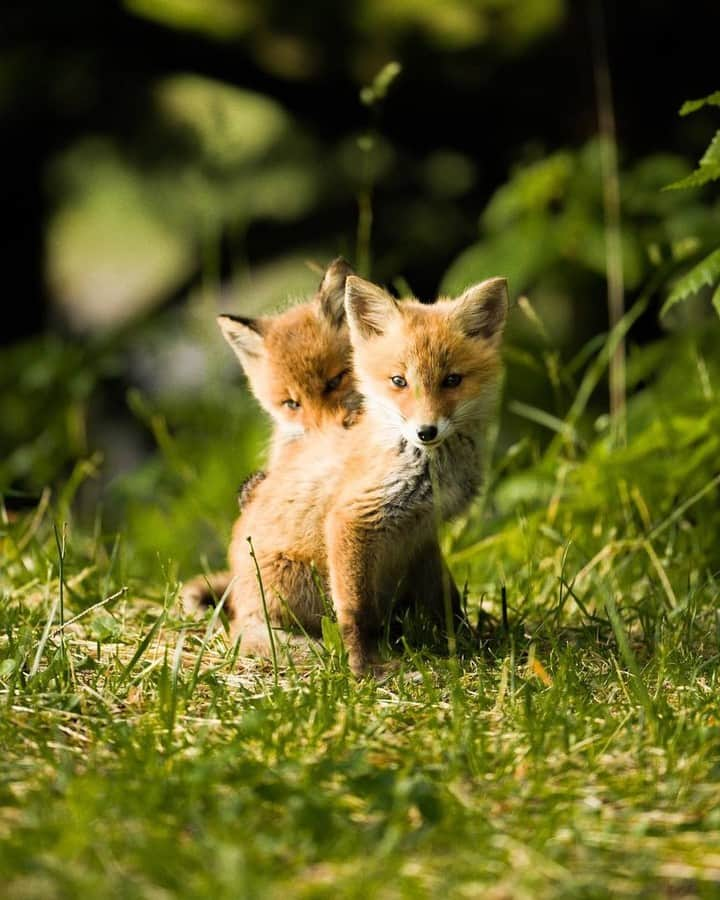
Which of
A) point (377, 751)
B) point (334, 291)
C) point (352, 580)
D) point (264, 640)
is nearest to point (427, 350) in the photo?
point (352, 580)

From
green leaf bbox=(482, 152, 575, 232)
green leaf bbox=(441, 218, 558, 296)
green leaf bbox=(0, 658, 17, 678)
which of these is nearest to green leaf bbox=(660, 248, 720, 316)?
green leaf bbox=(441, 218, 558, 296)

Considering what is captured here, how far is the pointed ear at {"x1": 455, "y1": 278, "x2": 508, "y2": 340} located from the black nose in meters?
0.50

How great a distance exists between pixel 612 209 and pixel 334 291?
2.47 metres

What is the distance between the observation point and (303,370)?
4938mm

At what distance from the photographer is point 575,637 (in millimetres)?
4121

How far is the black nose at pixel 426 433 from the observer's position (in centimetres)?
379

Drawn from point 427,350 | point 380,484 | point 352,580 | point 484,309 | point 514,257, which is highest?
point 514,257

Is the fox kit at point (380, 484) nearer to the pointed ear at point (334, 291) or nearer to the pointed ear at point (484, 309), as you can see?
the pointed ear at point (484, 309)

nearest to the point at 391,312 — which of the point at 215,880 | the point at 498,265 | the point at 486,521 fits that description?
the point at 486,521

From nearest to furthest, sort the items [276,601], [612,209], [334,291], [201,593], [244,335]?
1. [276,601]
2. [201,593]
3. [334,291]
4. [244,335]
5. [612,209]

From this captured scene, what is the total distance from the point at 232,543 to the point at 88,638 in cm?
69

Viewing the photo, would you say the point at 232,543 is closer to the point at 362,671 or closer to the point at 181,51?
the point at 362,671

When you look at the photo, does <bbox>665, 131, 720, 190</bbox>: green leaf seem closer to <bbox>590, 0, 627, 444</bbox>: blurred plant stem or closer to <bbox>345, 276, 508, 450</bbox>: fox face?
<bbox>345, 276, 508, 450</bbox>: fox face

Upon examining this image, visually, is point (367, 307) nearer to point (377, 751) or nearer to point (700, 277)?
point (700, 277)
